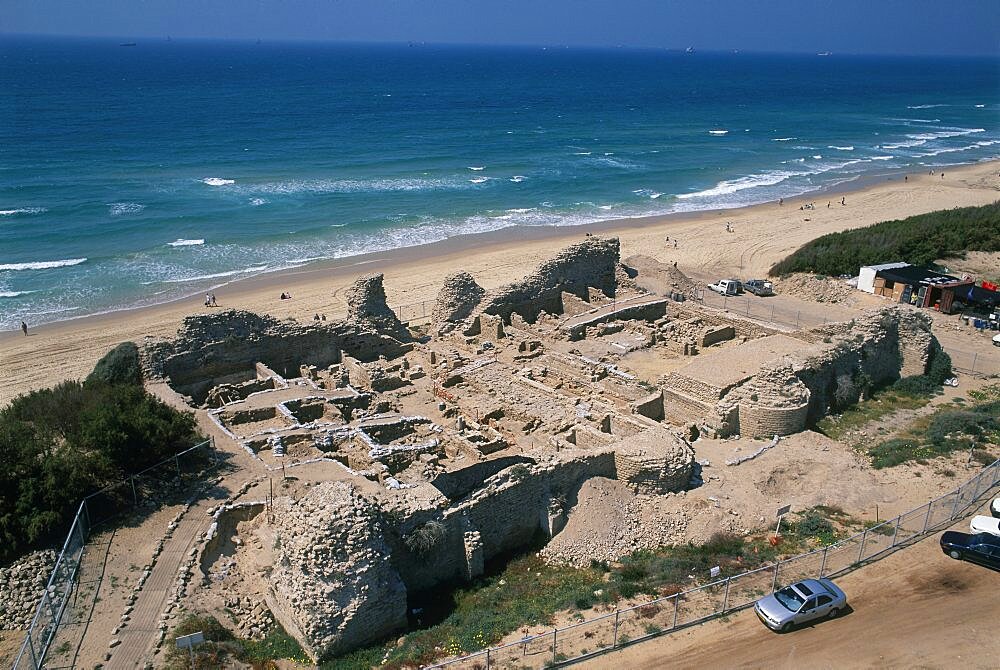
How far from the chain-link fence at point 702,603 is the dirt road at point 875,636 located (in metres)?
0.29

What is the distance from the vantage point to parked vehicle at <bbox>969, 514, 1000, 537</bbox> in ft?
53.6

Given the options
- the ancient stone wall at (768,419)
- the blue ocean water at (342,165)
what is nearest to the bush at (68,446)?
the ancient stone wall at (768,419)

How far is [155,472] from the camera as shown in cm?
1870

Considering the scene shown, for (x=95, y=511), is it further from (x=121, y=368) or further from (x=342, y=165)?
(x=342, y=165)

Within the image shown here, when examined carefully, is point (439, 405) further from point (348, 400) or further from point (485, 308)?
point (485, 308)

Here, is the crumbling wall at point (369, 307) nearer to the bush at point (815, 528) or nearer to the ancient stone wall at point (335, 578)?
the ancient stone wall at point (335, 578)

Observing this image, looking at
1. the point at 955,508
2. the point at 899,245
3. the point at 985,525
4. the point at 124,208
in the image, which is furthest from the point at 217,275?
the point at 985,525

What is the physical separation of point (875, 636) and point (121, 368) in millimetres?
21238

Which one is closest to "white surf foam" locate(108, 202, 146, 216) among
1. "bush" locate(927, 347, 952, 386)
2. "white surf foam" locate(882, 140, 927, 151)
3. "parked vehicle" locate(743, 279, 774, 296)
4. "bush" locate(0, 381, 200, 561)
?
"bush" locate(0, 381, 200, 561)

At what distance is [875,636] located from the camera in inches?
544

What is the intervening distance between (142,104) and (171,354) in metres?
109

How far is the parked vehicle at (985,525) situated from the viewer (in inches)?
643

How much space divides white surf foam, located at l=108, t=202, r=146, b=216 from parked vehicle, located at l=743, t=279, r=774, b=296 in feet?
142

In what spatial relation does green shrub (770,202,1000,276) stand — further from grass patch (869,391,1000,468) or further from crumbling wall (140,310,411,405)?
crumbling wall (140,310,411,405)
